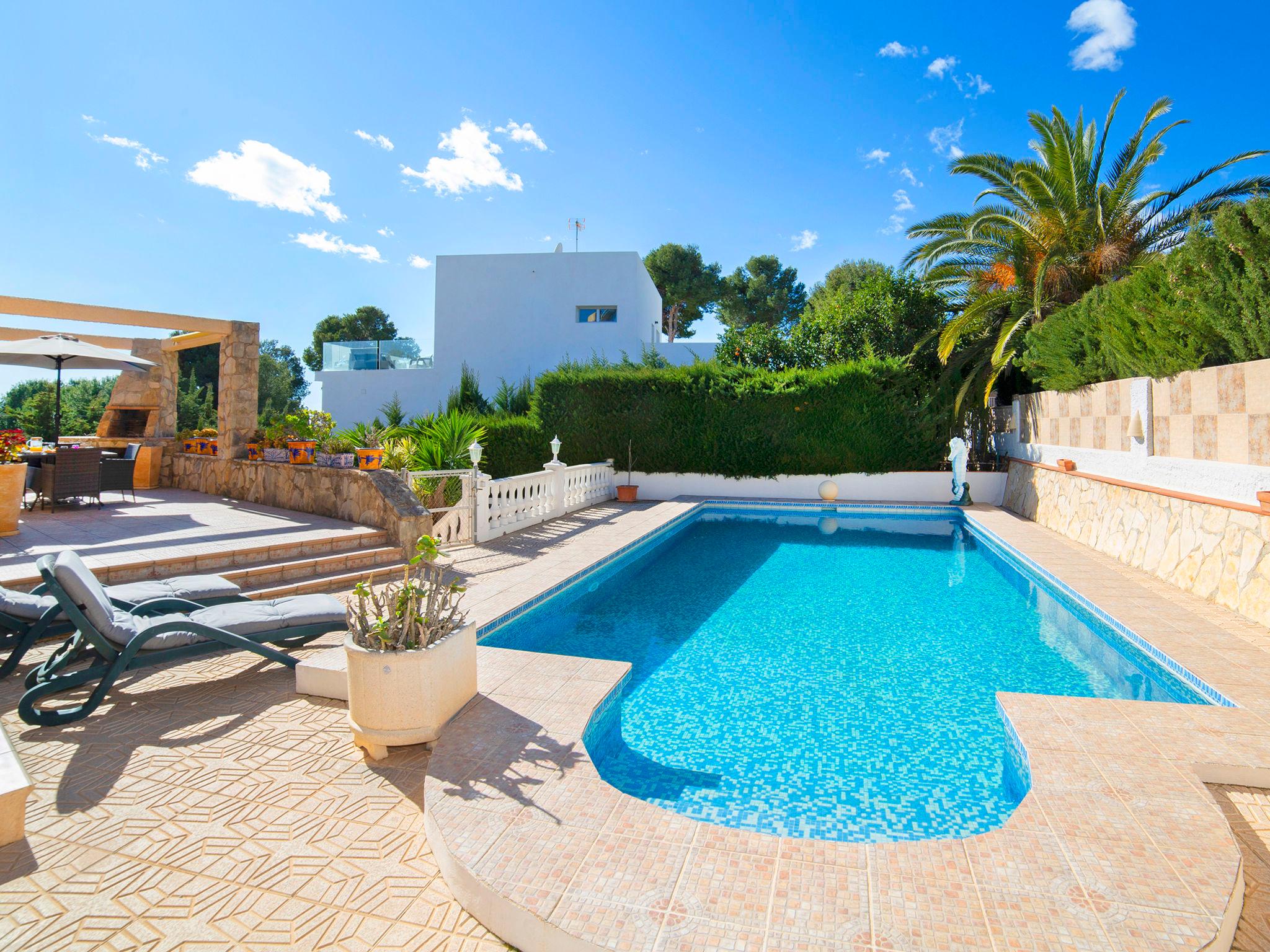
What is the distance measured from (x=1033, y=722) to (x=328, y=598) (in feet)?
16.4

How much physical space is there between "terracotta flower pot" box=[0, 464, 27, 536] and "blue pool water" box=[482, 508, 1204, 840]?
596cm

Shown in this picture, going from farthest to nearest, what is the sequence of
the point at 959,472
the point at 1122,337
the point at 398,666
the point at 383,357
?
the point at 383,357 < the point at 959,472 < the point at 1122,337 < the point at 398,666

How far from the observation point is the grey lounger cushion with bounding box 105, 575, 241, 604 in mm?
4819

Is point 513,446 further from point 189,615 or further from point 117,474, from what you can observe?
point 189,615

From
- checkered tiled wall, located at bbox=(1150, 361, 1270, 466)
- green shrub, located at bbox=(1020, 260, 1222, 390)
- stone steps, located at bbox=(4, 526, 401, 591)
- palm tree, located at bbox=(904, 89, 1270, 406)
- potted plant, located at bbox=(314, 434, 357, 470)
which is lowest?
stone steps, located at bbox=(4, 526, 401, 591)

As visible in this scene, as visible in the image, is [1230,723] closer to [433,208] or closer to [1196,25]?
[1196,25]

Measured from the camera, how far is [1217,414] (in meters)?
7.50

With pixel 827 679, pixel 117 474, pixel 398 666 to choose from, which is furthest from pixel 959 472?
pixel 117 474

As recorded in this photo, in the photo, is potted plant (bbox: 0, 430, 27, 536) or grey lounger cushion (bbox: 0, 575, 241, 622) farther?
potted plant (bbox: 0, 430, 27, 536)

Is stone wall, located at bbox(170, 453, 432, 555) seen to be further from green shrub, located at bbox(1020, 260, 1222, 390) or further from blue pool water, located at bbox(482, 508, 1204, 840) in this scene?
green shrub, located at bbox(1020, 260, 1222, 390)

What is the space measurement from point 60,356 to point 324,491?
5.02 meters

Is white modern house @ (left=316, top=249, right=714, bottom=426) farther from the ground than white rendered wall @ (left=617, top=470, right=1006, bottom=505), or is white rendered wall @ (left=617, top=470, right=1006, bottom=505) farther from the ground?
white modern house @ (left=316, top=249, right=714, bottom=426)

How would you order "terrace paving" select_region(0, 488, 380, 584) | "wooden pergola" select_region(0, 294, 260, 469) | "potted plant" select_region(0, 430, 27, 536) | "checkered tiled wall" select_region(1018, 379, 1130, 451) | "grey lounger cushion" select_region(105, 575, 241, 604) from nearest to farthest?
"grey lounger cushion" select_region(105, 575, 241, 604), "terrace paving" select_region(0, 488, 380, 584), "potted plant" select_region(0, 430, 27, 536), "wooden pergola" select_region(0, 294, 260, 469), "checkered tiled wall" select_region(1018, 379, 1130, 451)

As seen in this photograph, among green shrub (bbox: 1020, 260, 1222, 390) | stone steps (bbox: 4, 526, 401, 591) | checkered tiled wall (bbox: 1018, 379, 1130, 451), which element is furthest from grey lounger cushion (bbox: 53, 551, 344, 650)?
checkered tiled wall (bbox: 1018, 379, 1130, 451)
